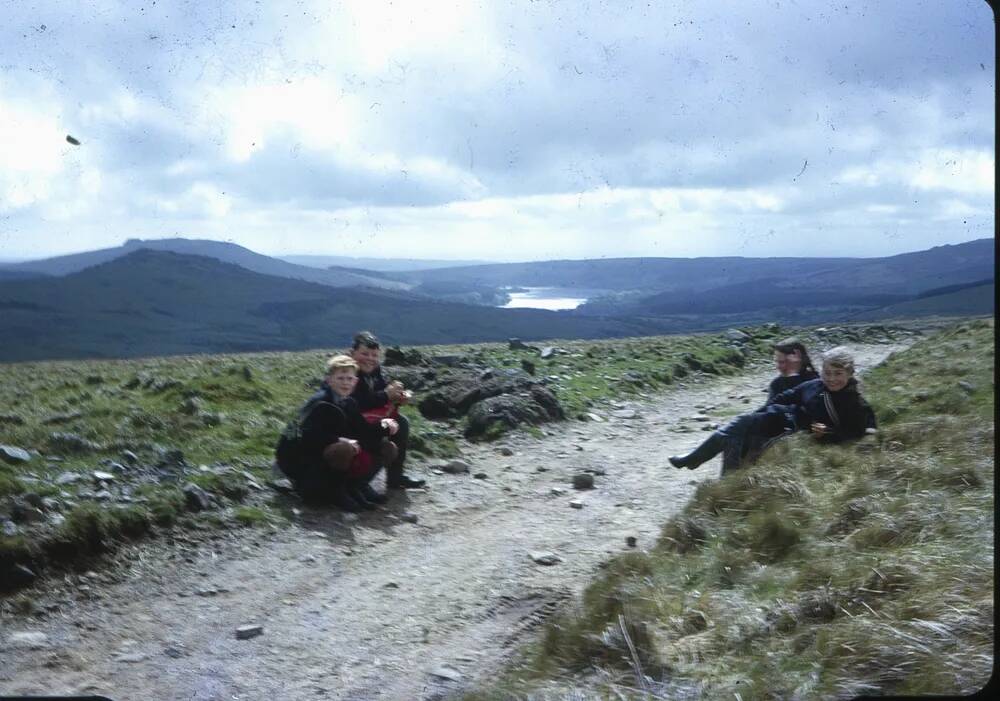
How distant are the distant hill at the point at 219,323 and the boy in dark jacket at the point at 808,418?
9861 centimetres

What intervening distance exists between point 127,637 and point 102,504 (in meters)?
2.73

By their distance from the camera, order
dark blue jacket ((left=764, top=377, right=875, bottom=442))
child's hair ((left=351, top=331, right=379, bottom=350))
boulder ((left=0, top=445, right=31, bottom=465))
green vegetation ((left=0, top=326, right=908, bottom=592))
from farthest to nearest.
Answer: child's hair ((left=351, top=331, right=379, bottom=350)), dark blue jacket ((left=764, top=377, right=875, bottom=442)), boulder ((left=0, top=445, right=31, bottom=465)), green vegetation ((left=0, top=326, right=908, bottom=592))

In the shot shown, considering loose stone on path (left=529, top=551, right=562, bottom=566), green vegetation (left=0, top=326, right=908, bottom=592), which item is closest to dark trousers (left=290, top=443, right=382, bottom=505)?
green vegetation (left=0, top=326, right=908, bottom=592)

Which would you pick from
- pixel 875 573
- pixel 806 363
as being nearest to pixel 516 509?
pixel 806 363

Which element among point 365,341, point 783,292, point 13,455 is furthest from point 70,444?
point 783,292

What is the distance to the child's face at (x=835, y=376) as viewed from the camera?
387 inches

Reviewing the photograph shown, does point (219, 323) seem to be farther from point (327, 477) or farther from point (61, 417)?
point (327, 477)

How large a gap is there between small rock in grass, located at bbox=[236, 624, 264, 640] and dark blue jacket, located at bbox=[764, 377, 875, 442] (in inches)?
266

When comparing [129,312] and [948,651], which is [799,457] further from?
[129,312]

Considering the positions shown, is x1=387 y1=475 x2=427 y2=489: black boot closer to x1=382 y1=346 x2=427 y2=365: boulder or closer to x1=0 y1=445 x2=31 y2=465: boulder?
x1=0 y1=445 x2=31 y2=465: boulder

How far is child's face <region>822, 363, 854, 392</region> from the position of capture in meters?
9.83

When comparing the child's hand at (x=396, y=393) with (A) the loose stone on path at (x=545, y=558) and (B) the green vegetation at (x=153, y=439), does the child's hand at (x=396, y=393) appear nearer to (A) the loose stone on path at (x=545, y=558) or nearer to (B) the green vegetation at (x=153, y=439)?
(B) the green vegetation at (x=153, y=439)

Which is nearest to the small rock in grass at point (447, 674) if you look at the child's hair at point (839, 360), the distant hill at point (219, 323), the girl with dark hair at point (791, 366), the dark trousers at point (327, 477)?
the dark trousers at point (327, 477)

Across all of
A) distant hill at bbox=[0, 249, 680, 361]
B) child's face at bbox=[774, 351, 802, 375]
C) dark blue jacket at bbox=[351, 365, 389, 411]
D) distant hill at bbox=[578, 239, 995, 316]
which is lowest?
distant hill at bbox=[0, 249, 680, 361]
